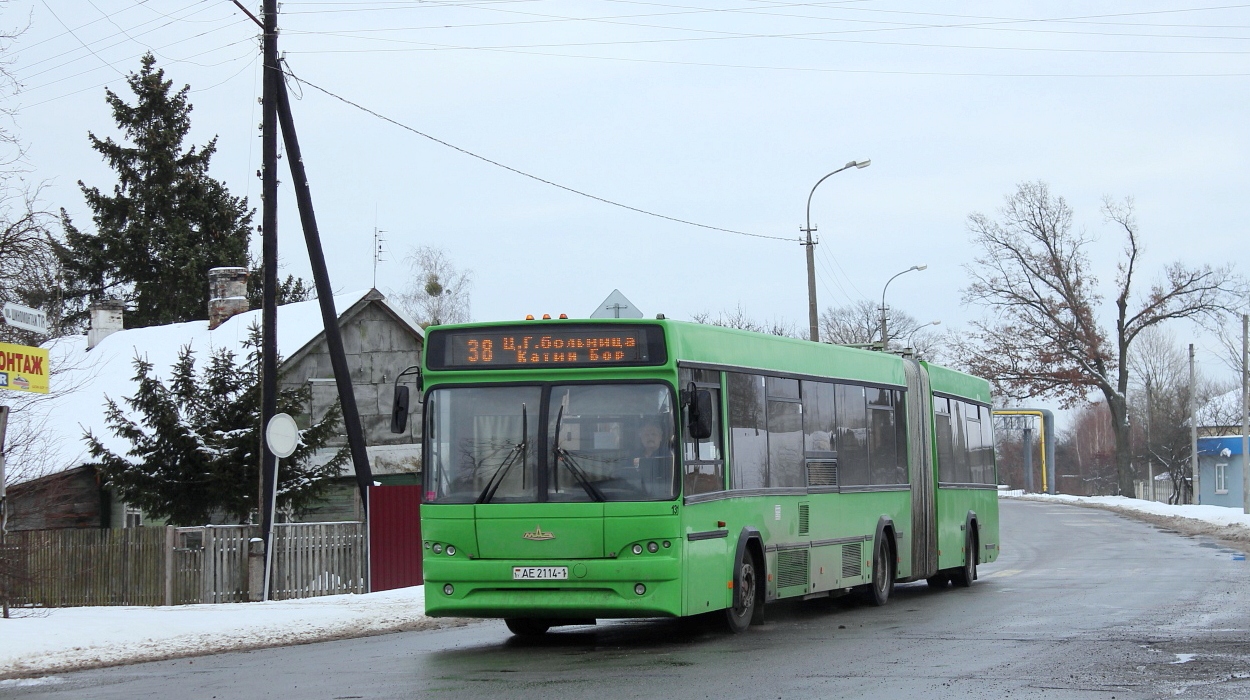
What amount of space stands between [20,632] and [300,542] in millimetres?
7454

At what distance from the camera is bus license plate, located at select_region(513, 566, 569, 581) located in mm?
12398

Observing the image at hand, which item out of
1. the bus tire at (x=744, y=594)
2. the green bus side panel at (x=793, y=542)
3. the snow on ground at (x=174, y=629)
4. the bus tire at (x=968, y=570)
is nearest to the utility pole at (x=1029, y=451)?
the bus tire at (x=968, y=570)

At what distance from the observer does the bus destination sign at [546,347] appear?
12719 millimetres

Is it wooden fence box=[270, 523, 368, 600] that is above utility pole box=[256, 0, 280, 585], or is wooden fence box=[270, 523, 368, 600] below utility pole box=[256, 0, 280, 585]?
below

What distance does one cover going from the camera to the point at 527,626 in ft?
46.6

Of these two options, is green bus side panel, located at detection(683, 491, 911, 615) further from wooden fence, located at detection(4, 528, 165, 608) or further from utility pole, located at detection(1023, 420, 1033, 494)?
utility pole, located at detection(1023, 420, 1033, 494)

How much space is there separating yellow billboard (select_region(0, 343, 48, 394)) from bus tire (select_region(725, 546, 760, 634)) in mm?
6728

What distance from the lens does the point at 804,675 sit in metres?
10.4

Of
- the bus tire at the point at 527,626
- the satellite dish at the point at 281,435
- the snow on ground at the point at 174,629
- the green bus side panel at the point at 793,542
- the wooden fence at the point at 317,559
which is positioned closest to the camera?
the green bus side panel at the point at 793,542

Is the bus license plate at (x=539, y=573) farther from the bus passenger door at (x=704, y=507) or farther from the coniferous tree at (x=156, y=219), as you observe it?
the coniferous tree at (x=156, y=219)

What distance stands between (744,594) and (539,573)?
2442 mm

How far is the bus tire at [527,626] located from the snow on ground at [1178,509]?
29.4 meters

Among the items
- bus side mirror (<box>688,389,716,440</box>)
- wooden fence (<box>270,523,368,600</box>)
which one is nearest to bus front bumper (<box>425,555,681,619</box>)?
bus side mirror (<box>688,389,716,440</box>)

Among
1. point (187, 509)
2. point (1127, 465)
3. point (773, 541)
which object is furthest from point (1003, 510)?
point (773, 541)
